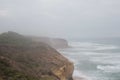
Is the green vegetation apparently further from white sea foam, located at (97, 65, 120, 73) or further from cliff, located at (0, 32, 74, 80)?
white sea foam, located at (97, 65, 120, 73)

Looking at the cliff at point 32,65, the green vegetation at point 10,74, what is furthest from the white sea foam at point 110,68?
the green vegetation at point 10,74

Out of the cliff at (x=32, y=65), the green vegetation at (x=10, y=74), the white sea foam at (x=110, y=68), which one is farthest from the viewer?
the white sea foam at (x=110, y=68)

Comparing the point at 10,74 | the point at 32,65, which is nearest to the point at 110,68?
the point at 32,65

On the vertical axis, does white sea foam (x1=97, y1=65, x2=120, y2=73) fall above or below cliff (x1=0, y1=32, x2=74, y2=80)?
below

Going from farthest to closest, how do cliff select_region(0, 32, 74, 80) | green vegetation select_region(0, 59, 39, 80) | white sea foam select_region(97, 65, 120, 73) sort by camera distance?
white sea foam select_region(97, 65, 120, 73) < cliff select_region(0, 32, 74, 80) < green vegetation select_region(0, 59, 39, 80)

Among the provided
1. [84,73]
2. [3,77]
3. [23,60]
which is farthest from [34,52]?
[84,73]

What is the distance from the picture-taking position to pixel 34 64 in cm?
3117

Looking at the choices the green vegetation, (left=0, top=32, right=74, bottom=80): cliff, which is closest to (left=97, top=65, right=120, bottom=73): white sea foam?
(left=0, top=32, right=74, bottom=80): cliff

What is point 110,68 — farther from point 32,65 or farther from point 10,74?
point 10,74

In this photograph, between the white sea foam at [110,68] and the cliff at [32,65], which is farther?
the white sea foam at [110,68]

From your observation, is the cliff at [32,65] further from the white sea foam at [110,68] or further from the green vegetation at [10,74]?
the white sea foam at [110,68]

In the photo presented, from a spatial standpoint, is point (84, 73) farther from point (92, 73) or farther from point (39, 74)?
point (39, 74)

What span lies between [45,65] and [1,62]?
23.3ft

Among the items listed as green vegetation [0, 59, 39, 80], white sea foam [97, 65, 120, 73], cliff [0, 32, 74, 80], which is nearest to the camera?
green vegetation [0, 59, 39, 80]
